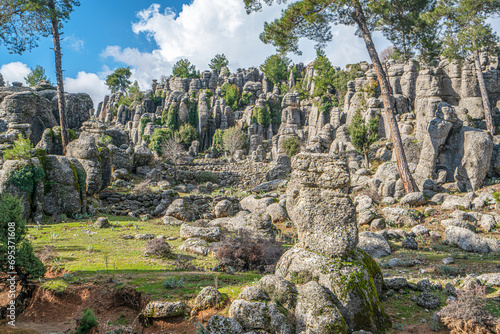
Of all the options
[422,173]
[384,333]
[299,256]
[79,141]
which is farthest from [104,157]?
[422,173]

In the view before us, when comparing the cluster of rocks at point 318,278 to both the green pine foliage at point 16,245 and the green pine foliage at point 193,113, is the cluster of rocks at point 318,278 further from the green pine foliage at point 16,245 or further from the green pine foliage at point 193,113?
the green pine foliage at point 193,113

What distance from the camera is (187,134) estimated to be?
169 feet

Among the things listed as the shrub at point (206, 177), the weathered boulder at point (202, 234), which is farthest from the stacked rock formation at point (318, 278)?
the shrub at point (206, 177)

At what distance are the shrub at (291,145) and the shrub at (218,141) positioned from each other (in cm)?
1443

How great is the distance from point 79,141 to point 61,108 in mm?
5239

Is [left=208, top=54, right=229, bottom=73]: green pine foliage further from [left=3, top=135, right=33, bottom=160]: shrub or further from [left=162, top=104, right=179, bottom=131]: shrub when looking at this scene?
[left=3, top=135, right=33, bottom=160]: shrub

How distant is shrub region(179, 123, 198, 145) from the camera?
51.4 metres

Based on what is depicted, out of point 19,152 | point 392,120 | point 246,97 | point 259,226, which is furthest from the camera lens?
point 246,97

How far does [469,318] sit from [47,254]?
29.6ft

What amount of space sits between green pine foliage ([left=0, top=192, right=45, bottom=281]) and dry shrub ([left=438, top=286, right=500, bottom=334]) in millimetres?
7475

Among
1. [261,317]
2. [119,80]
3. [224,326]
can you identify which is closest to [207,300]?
[224,326]

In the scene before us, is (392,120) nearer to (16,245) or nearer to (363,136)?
(363,136)

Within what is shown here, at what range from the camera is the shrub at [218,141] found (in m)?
50.5

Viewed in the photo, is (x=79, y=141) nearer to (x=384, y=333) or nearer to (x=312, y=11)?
(x=312, y=11)
